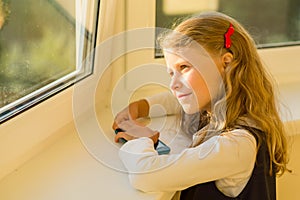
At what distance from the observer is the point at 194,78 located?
3.22 feet

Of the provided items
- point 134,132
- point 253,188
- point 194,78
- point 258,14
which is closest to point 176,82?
point 194,78

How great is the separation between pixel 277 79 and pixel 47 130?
779 mm

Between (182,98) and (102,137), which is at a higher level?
(182,98)

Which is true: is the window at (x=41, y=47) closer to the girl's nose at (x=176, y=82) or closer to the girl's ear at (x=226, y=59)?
the girl's nose at (x=176, y=82)

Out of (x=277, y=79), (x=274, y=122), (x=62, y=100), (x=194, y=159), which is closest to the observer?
(x=194, y=159)

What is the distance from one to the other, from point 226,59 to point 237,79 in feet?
0.15

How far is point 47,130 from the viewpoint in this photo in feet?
3.47

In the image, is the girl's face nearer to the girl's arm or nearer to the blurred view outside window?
the girl's arm

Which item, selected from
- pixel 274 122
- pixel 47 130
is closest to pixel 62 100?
pixel 47 130

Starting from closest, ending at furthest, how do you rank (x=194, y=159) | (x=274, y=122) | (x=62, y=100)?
(x=194, y=159) → (x=274, y=122) → (x=62, y=100)

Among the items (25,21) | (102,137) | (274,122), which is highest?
(25,21)

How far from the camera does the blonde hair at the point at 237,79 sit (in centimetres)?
97

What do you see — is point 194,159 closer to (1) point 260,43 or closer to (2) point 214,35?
(2) point 214,35

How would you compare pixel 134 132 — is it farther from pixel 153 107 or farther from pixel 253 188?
pixel 253 188
